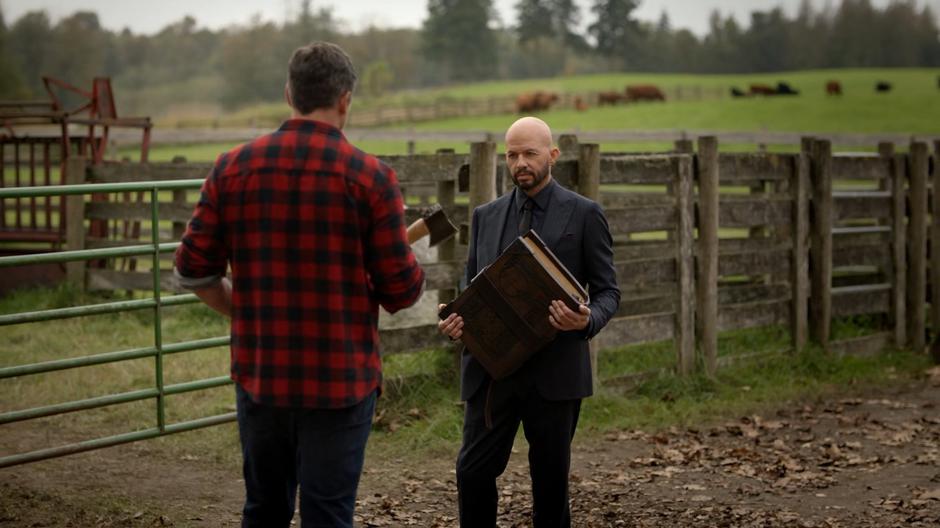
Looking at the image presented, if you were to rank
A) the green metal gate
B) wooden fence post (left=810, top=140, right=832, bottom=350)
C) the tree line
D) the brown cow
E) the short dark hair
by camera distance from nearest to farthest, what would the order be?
the short dark hair → the green metal gate → wooden fence post (left=810, top=140, right=832, bottom=350) → the brown cow → the tree line

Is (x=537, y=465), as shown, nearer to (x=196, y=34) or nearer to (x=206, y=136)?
(x=206, y=136)

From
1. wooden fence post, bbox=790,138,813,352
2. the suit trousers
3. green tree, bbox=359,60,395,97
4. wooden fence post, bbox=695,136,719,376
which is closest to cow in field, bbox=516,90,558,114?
green tree, bbox=359,60,395,97

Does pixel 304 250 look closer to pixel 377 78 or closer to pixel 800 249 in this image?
pixel 800 249

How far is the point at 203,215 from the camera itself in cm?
356

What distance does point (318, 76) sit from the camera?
3500mm

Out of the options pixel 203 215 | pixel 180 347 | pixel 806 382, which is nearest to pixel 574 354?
pixel 203 215

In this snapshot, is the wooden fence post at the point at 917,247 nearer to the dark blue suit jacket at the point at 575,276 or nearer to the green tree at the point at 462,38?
the dark blue suit jacket at the point at 575,276

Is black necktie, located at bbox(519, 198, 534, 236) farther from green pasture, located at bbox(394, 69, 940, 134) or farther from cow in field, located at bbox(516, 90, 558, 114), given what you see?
cow in field, located at bbox(516, 90, 558, 114)

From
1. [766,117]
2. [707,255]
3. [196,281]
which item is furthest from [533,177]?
[766,117]

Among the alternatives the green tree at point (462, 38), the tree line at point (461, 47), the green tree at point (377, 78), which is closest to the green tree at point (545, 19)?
the tree line at point (461, 47)

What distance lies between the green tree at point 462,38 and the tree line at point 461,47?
10cm

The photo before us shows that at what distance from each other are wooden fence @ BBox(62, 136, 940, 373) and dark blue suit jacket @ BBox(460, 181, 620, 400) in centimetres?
324

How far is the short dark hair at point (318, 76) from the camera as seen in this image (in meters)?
3.48

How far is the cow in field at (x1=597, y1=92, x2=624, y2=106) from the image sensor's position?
205ft
